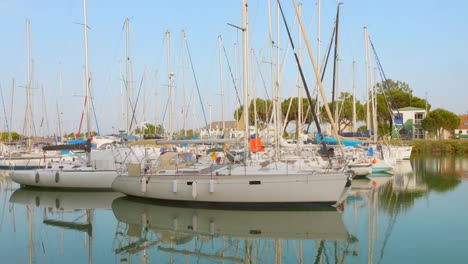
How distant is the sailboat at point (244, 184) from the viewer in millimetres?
16344

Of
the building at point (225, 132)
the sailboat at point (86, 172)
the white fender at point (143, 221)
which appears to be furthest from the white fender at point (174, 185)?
the building at point (225, 132)

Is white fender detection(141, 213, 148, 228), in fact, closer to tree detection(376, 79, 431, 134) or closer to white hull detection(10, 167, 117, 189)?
white hull detection(10, 167, 117, 189)

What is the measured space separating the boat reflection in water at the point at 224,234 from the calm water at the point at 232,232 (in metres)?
0.03

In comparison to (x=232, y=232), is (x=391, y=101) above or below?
above

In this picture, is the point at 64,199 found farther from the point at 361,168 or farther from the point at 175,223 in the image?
the point at 361,168

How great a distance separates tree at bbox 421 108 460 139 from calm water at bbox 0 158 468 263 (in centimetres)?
5224

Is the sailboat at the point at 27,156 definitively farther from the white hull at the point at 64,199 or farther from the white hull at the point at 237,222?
the white hull at the point at 237,222

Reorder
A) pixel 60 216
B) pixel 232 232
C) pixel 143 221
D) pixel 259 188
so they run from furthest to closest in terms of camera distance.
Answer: pixel 60 216 < pixel 259 188 < pixel 143 221 < pixel 232 232

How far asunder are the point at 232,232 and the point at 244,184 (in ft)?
9.28

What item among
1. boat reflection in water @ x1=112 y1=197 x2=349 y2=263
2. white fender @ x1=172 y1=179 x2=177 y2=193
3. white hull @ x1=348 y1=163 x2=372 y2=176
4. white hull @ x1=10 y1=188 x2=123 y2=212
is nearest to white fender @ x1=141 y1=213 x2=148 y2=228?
boat reflection in water @ x1=112 y1=197 x2=349 y2=263

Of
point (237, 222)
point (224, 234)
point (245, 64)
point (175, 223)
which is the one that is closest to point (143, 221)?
point (175, 223)

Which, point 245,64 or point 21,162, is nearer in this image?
point 245,64

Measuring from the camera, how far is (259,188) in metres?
16.6

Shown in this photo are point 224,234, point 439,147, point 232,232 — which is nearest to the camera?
point 224,234
